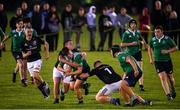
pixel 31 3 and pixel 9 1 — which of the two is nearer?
pixel 31 3

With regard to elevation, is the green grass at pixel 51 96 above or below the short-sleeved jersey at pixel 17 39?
below

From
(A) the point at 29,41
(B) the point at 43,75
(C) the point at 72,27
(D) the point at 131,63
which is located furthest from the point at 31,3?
(D) the point at 131,63

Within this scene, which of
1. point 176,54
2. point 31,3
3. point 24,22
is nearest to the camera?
point 24,22

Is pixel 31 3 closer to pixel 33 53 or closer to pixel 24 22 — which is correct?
pixel 24 22

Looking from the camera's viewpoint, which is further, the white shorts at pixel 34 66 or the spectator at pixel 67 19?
the spectator at pixel 67 19

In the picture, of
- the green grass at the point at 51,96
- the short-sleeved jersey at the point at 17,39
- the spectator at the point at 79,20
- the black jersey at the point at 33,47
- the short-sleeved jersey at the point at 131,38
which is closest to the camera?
the green grass at the point at 51,96

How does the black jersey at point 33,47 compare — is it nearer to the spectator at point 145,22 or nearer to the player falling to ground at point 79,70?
the player falling to ground at point 79,70

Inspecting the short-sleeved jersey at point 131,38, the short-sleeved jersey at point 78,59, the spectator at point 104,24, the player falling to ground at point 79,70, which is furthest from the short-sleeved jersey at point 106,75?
the spectator at point 104,24

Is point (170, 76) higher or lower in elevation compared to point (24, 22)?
lower

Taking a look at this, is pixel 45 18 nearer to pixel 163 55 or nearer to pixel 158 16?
pixel 158 16

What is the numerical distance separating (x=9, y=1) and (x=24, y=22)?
31715mm

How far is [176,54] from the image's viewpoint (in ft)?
112

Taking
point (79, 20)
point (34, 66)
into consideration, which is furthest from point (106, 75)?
point (79, 20)

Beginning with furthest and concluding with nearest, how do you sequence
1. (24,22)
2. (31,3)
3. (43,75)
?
(31,3), (43,75), (24,22)
